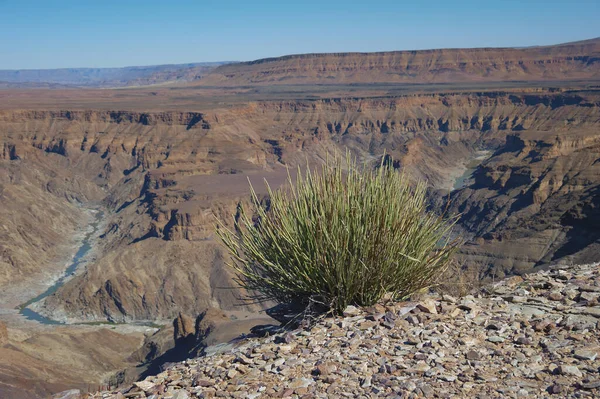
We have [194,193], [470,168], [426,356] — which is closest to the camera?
[426,356]

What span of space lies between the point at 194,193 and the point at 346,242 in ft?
208

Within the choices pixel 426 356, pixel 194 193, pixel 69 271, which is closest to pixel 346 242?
pixel 426 356

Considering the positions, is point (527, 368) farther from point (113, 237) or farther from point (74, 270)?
point (113, 237)

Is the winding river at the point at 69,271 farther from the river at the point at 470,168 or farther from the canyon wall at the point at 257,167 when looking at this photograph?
the river at the point at 470,168

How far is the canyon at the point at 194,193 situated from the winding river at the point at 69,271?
708 millimetres

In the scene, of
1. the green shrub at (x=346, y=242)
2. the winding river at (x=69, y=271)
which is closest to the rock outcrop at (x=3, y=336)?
the winding river at (x=69, y=271)

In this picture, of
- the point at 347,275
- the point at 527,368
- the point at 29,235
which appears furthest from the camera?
the point at 29,235

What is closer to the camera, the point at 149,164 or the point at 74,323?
the point at 74,323

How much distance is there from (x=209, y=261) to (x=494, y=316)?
47211 mm

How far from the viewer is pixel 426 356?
5.89 meters

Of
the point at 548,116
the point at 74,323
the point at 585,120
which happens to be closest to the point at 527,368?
the point at 74,323

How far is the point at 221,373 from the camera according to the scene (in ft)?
20.7

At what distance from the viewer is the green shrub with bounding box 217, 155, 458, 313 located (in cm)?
762

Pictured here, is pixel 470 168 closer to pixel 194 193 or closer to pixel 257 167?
pixel 257 167
